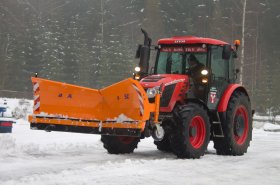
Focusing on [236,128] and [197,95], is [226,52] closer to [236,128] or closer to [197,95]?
[197,95]

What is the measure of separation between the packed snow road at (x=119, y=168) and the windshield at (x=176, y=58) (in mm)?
1979

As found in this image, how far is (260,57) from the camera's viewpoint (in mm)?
48344

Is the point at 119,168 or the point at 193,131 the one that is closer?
the point at 119,168

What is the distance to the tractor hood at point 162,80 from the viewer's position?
9953 mm

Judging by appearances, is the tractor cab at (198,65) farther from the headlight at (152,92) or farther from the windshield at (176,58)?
the headlight at (152,92)

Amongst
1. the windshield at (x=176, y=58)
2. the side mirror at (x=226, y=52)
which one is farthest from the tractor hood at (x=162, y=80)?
the side mirror at (x=226, y=52)

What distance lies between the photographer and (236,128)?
11312mm

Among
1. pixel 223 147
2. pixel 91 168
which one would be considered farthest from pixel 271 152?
pixel 91 168

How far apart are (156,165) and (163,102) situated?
1.95 m

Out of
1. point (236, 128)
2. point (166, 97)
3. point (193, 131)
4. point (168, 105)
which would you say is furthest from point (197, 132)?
point (236, 128)

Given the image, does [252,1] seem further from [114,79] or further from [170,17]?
[114,79]

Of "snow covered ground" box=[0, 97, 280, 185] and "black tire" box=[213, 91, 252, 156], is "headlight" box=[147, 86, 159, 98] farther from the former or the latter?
"black tire" box=[213, 91, 252, 156]

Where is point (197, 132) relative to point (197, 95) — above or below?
below

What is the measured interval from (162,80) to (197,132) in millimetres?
1331
